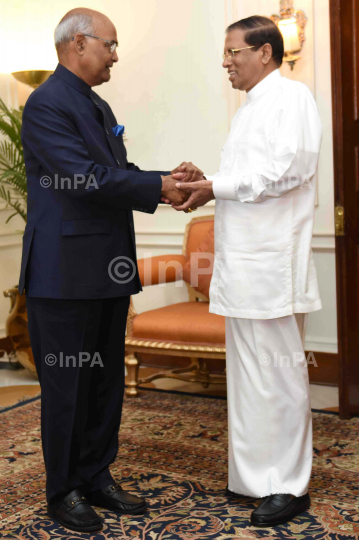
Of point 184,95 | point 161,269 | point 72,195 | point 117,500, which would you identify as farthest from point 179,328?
point 184,95

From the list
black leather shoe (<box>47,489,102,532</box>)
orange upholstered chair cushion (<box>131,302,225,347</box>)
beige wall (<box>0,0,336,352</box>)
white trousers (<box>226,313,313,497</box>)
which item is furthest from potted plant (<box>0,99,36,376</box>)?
white trousers (<box>226,313,313,497</box>)

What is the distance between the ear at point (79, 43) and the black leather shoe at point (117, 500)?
1631 mm

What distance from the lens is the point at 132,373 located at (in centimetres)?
402

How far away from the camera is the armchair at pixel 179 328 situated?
3.63m

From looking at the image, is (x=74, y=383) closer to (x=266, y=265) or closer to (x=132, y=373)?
(x=266, y=265)

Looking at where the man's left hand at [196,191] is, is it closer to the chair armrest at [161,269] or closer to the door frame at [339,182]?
the door frame at [339,182]

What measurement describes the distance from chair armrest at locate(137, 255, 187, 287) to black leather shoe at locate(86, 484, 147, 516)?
168cm

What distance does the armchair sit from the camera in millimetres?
3629

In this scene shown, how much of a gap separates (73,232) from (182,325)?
5.22 ft

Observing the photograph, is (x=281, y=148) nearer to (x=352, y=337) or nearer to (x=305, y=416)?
(x=305, y=416)

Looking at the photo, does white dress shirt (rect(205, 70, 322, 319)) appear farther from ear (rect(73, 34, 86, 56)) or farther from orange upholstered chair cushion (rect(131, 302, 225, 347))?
orange upholstered chair cushion (rect(131, 302, 225, 347))

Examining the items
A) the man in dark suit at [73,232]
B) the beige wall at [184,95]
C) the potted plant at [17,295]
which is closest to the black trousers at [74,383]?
the man in dark suit at [73,232]

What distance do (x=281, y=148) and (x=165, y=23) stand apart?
9.13 feet

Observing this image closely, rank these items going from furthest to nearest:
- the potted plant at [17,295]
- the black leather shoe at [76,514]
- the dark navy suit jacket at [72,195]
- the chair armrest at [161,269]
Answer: the potted plant at [17,295]
the chair armrest at [161,269]
the black leather shoe at [76,514]
the dark navy suit jacket at [72,195]
